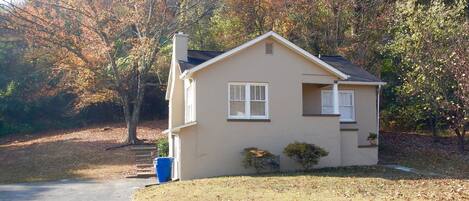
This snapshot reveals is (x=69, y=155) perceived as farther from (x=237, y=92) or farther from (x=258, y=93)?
(x=258, y=93)

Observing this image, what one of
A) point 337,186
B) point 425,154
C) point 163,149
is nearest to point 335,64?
point 425,154

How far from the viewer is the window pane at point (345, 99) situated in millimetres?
25016

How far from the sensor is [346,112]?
2500 cm

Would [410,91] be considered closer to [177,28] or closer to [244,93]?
[244,93]

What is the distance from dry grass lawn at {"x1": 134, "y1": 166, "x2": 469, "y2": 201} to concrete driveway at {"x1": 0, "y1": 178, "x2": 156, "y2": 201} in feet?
4.62

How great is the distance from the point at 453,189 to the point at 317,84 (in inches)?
324

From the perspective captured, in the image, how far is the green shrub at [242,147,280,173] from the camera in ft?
64.4

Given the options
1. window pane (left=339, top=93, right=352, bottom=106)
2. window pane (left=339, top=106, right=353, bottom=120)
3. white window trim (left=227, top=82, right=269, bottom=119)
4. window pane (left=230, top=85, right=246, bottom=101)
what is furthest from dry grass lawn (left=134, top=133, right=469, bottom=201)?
window pane (left=339, top=93, right=352, bottom=106)

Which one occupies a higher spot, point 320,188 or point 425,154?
point 425,154

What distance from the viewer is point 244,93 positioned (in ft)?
68.3

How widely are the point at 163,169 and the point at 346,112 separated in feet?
30.2

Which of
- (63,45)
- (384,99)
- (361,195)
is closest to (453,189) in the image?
(361,195)

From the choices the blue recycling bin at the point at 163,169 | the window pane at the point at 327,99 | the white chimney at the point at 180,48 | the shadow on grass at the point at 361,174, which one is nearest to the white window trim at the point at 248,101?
the shadow on grass at the point at 361,174

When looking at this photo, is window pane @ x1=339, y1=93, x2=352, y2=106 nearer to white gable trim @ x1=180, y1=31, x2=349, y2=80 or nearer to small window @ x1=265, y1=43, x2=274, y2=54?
white gable trim @ x1=180, y1=31, x2=349, y2=80
